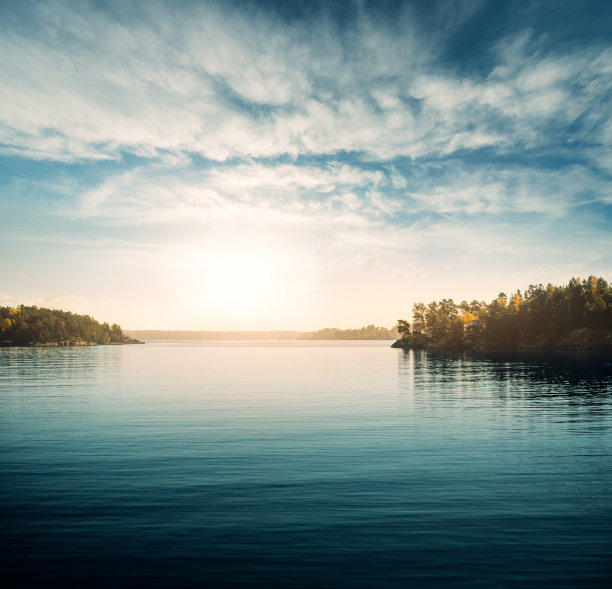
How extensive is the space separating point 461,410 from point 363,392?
1799 centimetres

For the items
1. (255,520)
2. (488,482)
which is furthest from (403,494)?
(255,520)

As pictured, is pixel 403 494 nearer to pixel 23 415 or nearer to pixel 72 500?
pixel 72 500

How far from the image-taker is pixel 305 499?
18.2m

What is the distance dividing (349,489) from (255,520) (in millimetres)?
5068

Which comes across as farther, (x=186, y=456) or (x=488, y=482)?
(x=186, y=456)

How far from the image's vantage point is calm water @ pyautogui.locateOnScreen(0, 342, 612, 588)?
1266 cm

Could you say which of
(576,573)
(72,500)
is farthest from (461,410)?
(72,500)

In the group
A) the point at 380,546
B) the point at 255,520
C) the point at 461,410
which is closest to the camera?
the point at 380,546

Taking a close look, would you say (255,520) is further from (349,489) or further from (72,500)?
(72,500)

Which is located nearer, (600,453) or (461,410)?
(600,453)

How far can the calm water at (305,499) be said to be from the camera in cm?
1266

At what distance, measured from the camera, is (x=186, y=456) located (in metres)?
25.5

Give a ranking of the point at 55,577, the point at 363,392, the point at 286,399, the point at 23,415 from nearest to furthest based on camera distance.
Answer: the point at 55,577, the point at 23,415, the point at 286,399, the point at 363,392

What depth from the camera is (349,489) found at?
19469 mm
